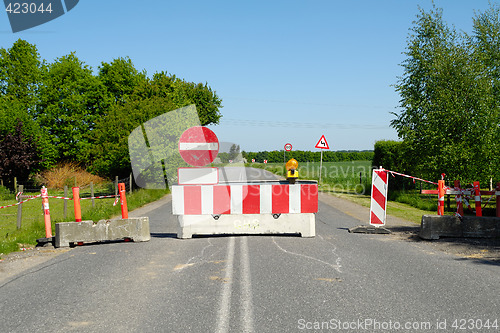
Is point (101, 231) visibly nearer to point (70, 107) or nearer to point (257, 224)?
point (257, 224)

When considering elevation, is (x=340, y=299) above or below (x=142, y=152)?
below

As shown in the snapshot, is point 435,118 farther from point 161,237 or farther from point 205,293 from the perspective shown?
point 205,293

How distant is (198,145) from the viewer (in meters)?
9.79

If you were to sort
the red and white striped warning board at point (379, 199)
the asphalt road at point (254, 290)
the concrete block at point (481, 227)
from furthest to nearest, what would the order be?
the red and white striped warning board at point (379, 199), the concrete block at point (481, 227), the asphalt road at point (254, 290)

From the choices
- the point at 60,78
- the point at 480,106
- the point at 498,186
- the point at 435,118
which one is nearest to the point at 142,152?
the point at 435,118

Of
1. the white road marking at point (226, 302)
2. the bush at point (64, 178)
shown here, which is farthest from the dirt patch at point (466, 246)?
the bush at point (64, 178)

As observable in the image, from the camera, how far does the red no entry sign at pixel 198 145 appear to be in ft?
31.2

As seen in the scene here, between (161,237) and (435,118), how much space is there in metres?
13.7

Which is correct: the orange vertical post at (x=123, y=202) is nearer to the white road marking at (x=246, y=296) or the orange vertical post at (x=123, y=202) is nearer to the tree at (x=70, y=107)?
the white road marking at (x=246, y=296)

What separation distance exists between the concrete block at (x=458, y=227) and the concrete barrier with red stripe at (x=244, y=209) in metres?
2.59

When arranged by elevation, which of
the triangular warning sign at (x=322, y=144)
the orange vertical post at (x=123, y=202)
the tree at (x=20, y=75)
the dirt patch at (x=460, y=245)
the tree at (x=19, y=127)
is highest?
the tree at (x=20, y=75)

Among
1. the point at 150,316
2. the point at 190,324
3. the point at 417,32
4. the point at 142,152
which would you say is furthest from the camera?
the point at 142,152

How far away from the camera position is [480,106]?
60.1 ft

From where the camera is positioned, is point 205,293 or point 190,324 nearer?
point 190,324
